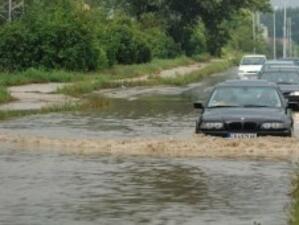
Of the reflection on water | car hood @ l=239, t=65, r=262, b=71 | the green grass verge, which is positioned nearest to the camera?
the reflection on water

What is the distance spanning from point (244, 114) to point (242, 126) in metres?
0.30

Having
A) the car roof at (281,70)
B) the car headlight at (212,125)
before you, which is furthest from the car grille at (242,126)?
the car roof at (281,70)

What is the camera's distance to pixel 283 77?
34.2 metres

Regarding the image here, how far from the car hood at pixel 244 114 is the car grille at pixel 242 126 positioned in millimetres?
90

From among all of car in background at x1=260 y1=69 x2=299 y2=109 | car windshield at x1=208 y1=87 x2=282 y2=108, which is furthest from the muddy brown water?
car in background at x1=260 y1=69 x2=299 y2=109

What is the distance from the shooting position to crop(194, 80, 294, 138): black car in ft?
61.4

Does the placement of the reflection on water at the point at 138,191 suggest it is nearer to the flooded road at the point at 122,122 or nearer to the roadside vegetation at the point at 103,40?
the flooded road at the point at 122,122

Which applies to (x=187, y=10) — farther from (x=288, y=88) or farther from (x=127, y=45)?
(x=288, y=88)

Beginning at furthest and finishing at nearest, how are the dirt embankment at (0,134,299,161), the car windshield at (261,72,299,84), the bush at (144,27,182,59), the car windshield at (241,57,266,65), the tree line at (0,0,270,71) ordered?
the bush at (144,27,182,59), the car windshield at (241,57,266,65), the tree line at (0,0,270,71), the car windshield at (261,72,299,84), the dirt embankment at (0,134,299,161)

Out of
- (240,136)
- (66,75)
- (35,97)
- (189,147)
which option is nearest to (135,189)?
(189,147)

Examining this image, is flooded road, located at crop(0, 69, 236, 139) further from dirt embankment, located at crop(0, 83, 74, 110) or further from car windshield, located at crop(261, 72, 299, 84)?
car windshield, located at crop(261, 72, 299, 84)

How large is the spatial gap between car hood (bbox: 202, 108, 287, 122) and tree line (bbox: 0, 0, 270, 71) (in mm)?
32316

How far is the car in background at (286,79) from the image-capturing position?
32.9 meters

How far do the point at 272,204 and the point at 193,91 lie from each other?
33.3 meters
